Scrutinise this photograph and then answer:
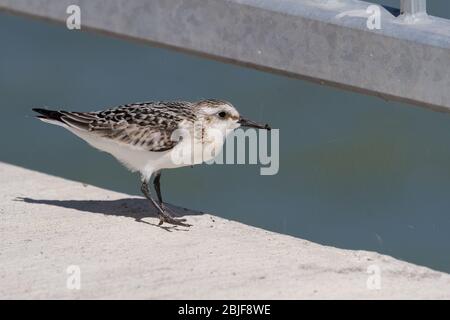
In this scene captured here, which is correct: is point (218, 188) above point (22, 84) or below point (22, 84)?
below

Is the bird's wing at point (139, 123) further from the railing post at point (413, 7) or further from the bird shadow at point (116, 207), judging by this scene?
the railing post at point (413, 7)

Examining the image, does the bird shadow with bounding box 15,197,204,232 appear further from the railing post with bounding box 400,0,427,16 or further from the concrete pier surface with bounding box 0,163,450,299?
the railing post with bounding box 400,0,427,16

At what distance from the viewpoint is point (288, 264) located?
739cm

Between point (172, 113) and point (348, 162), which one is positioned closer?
point (172, 113)

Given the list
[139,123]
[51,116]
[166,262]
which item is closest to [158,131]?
[139,123]

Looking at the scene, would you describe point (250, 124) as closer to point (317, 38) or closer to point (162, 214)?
point (162, 214)

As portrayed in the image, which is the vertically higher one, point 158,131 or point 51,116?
point 51,116

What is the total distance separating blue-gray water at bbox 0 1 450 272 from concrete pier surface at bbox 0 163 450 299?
3.98 metres

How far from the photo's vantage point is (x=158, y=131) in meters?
8.60

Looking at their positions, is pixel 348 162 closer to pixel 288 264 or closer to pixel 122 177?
pixel 122 177

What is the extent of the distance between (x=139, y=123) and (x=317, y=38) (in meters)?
1.66

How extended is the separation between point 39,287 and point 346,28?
93.5 inches

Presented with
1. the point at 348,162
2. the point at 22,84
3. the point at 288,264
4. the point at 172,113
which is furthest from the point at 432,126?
the point at 288,264
